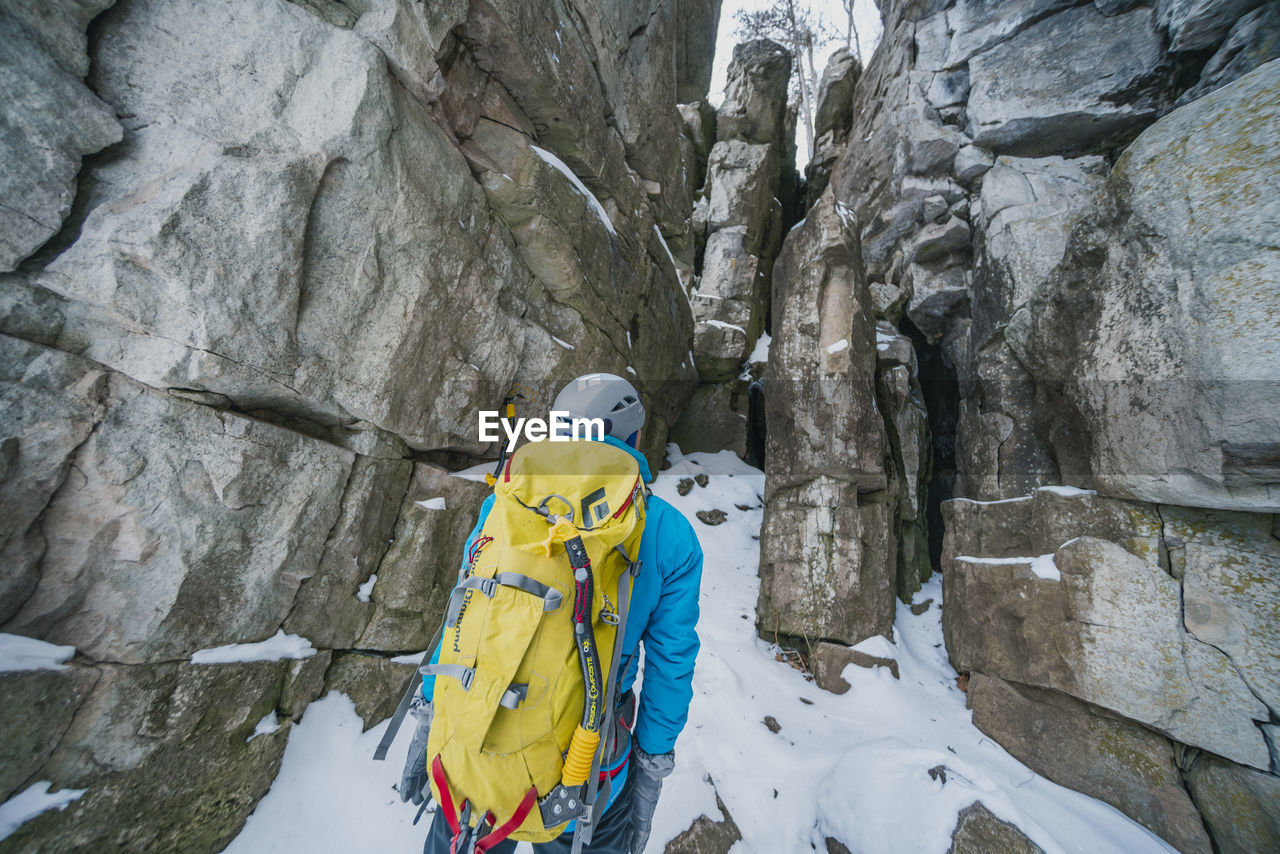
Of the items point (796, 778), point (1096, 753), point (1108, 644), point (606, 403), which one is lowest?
point (796, 778)

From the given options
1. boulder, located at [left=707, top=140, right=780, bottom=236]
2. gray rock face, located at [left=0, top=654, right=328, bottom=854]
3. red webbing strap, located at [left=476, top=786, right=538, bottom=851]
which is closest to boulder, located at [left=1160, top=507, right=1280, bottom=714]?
red webbing strap, located at [left=476, top=786, right=538, bottom=851]

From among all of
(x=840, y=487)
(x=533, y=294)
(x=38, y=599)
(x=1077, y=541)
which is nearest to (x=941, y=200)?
(x=840, y=487)

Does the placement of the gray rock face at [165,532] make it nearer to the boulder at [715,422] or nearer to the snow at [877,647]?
the snow at [877,647]

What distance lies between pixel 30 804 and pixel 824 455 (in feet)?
25.9

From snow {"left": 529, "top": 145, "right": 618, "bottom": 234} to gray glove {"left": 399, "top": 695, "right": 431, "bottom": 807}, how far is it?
246 inches

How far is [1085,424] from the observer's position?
4.70m

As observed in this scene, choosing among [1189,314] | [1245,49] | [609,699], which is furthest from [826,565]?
[1245,49]

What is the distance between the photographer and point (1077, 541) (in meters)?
4.52

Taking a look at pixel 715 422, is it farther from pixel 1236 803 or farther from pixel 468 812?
pixel 468 812

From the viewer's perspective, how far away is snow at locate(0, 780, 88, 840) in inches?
94.6

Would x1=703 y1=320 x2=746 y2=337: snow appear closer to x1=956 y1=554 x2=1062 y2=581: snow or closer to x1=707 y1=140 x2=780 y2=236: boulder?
x1=707 y1=140 x2=780 y2=236: boulder

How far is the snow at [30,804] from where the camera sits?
7.89ft

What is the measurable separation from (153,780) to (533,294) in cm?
551

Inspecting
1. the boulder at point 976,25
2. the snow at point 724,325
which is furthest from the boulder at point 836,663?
the boulder at point 976,25
